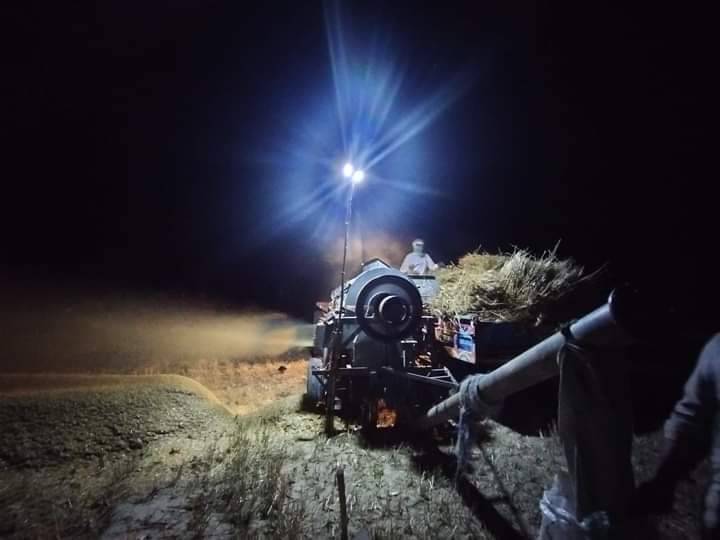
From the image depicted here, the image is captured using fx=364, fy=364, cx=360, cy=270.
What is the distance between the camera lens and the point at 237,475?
5.25 m

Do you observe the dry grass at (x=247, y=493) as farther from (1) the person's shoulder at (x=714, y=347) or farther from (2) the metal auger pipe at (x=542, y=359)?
(1) the person's shoulder at (x=714, y=347)

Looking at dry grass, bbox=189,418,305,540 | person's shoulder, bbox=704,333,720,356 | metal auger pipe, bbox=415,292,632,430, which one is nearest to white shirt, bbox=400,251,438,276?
dry grass, bbox=189,418,305,540

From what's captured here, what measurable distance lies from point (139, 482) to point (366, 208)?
25.0 m

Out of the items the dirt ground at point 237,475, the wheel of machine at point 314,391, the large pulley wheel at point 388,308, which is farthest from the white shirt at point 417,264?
the dirt ground at point 237,475

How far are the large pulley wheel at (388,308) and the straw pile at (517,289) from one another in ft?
4.25

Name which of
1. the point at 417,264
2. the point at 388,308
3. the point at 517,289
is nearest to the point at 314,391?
the point at 388,308

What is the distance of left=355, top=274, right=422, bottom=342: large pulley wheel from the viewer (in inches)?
269

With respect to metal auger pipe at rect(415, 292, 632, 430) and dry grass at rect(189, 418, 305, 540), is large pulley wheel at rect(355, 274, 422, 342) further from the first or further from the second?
metal auger pipe at rect(415, 292, 632, 430)

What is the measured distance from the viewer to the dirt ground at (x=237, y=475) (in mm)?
4258

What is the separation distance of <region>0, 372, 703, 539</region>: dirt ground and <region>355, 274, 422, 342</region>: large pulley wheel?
191 cm

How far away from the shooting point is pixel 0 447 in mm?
5582

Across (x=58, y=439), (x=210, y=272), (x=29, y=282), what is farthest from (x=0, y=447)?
(x=210, y=272)

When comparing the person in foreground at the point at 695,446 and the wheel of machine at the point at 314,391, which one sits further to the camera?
the wheel of machine at the point at 314,391

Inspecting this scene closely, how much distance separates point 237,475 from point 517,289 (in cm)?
603
